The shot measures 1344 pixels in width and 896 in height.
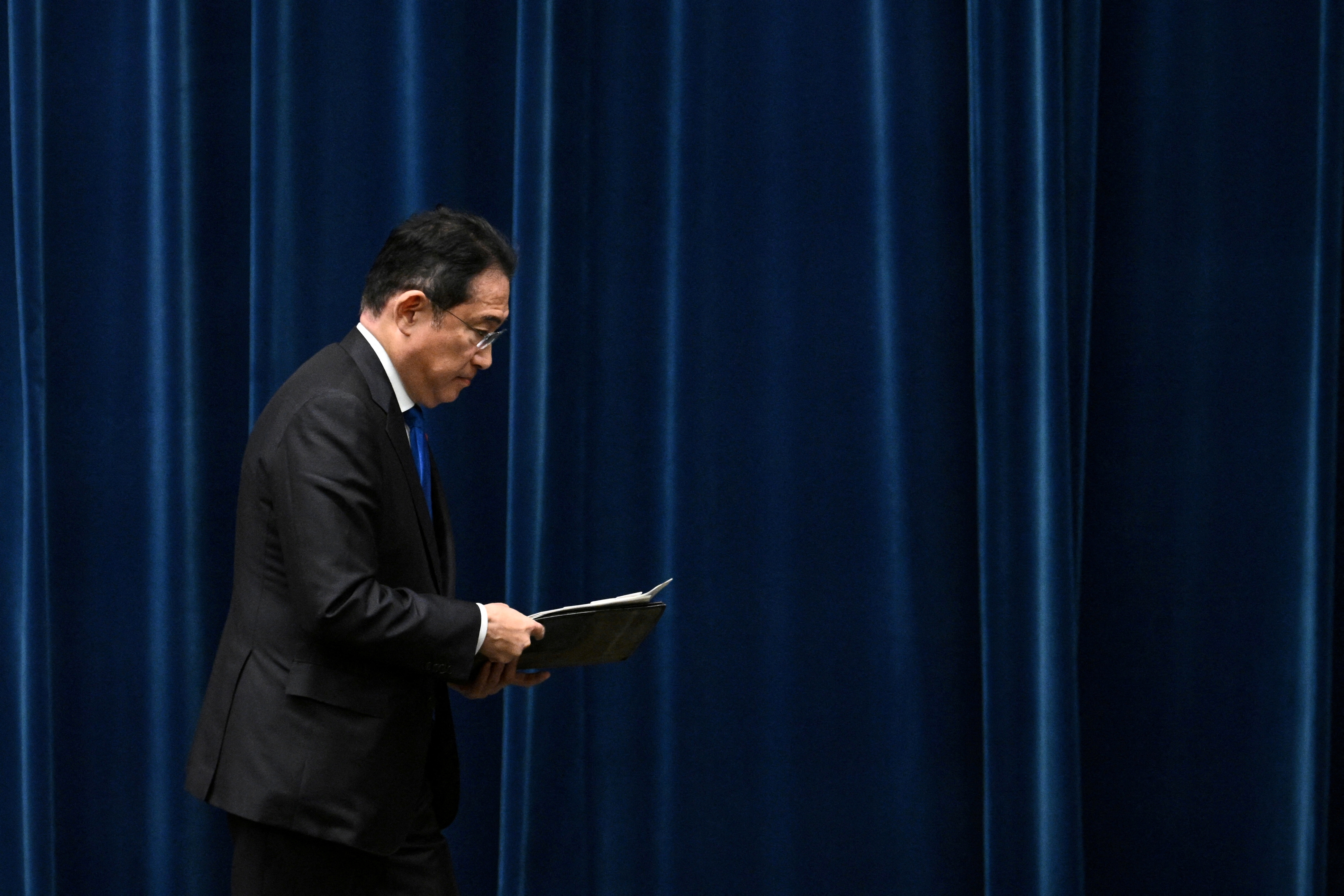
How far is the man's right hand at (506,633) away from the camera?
146 cm

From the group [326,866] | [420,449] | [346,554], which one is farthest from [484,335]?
[326,866]

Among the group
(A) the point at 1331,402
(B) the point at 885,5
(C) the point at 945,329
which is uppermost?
(B) the point at 885,5

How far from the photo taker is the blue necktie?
1584 mm

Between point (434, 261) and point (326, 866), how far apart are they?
2.59 feet

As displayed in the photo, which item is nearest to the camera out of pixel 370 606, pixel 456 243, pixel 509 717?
pixel 370 606

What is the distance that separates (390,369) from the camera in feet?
5.10

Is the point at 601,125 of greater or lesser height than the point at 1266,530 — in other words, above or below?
above

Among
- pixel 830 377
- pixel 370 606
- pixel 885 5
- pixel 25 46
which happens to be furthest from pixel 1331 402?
pixel 25 46

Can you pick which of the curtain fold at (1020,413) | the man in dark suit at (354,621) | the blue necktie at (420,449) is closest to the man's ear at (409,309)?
the man in dark suit at (354,621)

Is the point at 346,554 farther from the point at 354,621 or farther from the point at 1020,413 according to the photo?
the point at 1020,413

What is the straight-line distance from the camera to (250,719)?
4.75 feet

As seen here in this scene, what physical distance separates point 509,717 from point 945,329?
3.56ft

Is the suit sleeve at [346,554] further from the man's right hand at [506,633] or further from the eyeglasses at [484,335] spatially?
the eyeglasses at [484,335]

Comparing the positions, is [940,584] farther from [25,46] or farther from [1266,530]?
[25,46]
